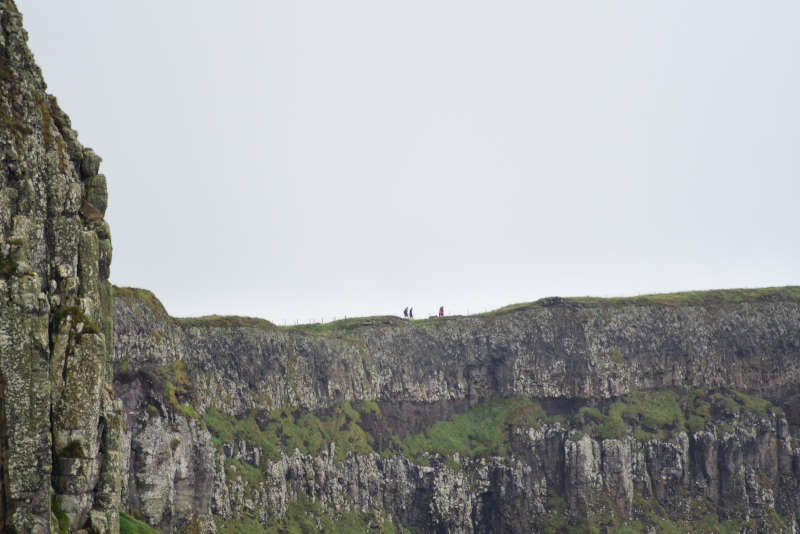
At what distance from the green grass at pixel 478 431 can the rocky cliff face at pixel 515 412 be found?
17.5 inches

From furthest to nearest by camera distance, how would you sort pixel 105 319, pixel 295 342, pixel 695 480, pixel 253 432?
pixel 695 480, pixel 295 342, pixel 253 432, pixel 105 319

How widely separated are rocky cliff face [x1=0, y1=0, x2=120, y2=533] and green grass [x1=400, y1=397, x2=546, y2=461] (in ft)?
384

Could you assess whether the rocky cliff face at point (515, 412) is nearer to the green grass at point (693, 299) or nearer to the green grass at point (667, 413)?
the green grass at point (667, 413)

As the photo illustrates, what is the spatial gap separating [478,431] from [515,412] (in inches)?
356

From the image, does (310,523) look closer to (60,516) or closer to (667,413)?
(667,413)

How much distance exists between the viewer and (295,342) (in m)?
156

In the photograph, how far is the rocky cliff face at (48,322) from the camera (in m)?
46.1

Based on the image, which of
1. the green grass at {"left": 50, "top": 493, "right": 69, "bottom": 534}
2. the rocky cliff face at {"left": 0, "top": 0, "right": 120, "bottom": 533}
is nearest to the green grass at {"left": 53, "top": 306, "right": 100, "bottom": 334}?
the rocky cliff face at {"left": 0, "top": 0, "right": 120, "bottom": 533}

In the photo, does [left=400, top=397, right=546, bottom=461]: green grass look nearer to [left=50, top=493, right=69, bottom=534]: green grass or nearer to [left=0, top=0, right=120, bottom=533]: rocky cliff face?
[left=0, top=0, right=120, bottom=533]: rocky cliff face

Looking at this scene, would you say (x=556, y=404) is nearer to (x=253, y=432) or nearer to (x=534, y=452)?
Result: (x=534, y=452)

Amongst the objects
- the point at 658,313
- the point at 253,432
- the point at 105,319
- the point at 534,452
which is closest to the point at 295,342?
the point at 253,432

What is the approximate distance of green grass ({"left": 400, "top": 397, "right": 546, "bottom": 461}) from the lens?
16875cm

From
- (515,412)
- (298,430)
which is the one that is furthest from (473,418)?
(298,430)

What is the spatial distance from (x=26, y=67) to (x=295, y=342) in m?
108
